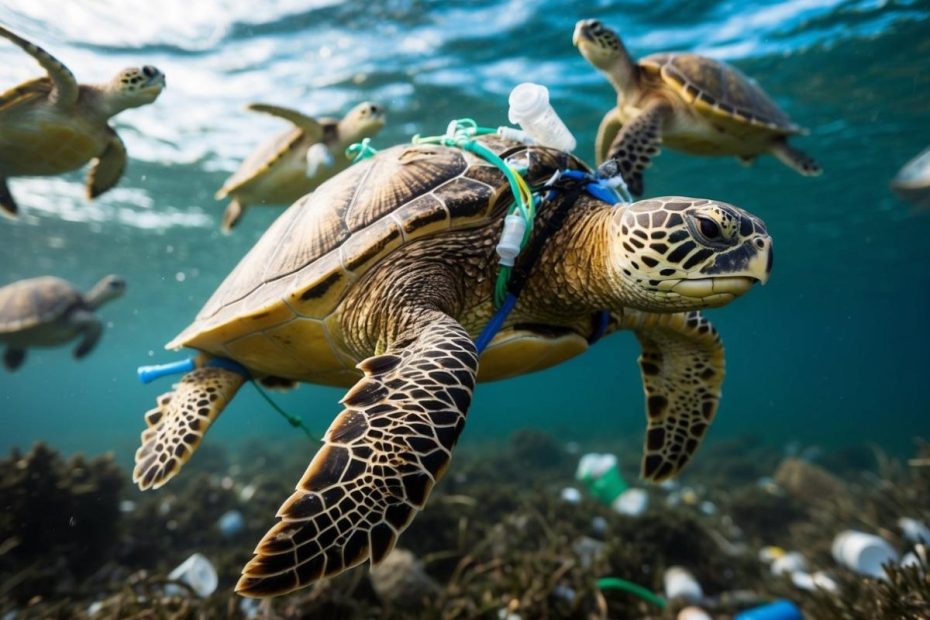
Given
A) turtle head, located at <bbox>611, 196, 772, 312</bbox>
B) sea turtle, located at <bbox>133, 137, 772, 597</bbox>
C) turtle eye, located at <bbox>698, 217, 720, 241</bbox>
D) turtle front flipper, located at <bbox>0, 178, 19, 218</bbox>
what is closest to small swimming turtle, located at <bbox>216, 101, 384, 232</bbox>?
turtle front flipper, located at <bbox>0, 178, 19, 218</bbox>

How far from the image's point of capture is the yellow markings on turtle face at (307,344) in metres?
2.70

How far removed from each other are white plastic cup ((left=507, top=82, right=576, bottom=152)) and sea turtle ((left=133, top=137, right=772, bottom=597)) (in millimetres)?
130

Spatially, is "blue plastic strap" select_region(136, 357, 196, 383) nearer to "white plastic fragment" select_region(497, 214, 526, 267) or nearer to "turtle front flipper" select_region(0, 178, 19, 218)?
"white plastic fragment" select_region(497, 214, 526, 267)

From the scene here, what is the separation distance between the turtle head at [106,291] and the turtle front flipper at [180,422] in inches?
316

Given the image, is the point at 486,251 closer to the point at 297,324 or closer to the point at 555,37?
the point at 297,324

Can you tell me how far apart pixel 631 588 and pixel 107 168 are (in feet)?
24.2

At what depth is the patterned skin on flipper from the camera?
15.3 ft

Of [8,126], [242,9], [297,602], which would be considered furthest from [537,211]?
[242,9]

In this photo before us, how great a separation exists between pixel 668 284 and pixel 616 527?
12.9 feet

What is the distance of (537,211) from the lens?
2.70 metres

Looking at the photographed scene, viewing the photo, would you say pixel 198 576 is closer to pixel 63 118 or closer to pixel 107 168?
pixel 63 118

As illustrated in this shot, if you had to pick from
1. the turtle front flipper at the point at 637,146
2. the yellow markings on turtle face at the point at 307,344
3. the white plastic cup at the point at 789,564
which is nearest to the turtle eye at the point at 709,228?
the yellow markings on turtle face at the point at 307,344

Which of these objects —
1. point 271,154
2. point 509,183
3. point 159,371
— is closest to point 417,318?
point 509,183

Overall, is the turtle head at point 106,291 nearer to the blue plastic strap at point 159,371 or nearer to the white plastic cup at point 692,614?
the blue plastic strap at point 159,371
